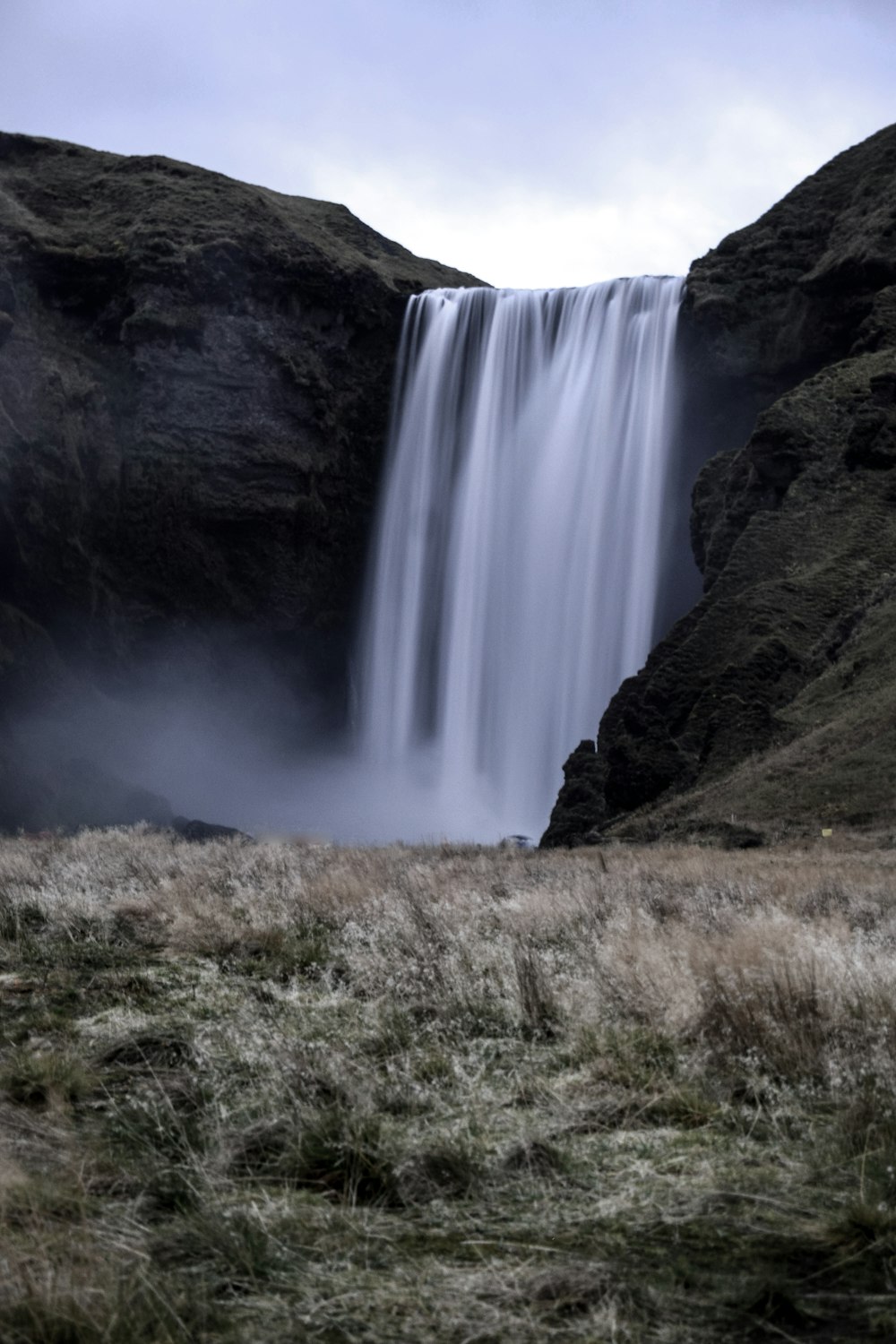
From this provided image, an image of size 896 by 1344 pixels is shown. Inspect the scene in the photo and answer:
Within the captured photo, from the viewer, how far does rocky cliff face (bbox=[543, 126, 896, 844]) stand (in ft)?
82.9

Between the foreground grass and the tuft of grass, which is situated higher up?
the foreground grass

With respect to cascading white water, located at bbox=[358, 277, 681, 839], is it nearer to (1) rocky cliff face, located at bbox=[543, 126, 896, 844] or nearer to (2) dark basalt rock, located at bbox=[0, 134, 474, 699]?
(2) dark basalt rock, located at bbox=[0, 134, 474, 699]


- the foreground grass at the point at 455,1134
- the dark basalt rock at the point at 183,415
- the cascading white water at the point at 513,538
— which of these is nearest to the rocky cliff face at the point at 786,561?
the cascading white water at the point at 513,538

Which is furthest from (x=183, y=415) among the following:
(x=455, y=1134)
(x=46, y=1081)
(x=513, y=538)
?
(x=455, y=1134)

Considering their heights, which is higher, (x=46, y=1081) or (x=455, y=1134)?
(x=455, y=1134)

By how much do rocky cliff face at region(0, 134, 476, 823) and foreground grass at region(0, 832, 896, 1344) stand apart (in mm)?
44149

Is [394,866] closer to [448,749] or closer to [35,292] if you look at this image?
[448,749]

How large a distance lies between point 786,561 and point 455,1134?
30618 millimetres

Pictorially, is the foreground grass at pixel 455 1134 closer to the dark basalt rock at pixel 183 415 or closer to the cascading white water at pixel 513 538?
the cascading white water at pixel 513 538

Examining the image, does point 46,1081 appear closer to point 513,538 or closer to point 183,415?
point 513,538

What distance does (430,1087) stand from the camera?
521 cm

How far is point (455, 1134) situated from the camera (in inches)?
173

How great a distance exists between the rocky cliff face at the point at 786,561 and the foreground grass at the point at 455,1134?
15940mm

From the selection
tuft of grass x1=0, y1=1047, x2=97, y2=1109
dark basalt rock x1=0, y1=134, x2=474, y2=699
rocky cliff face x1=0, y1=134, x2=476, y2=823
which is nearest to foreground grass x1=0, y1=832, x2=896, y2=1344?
tuft of grass x1=0, y1=1047, x2=97, y2=1109
